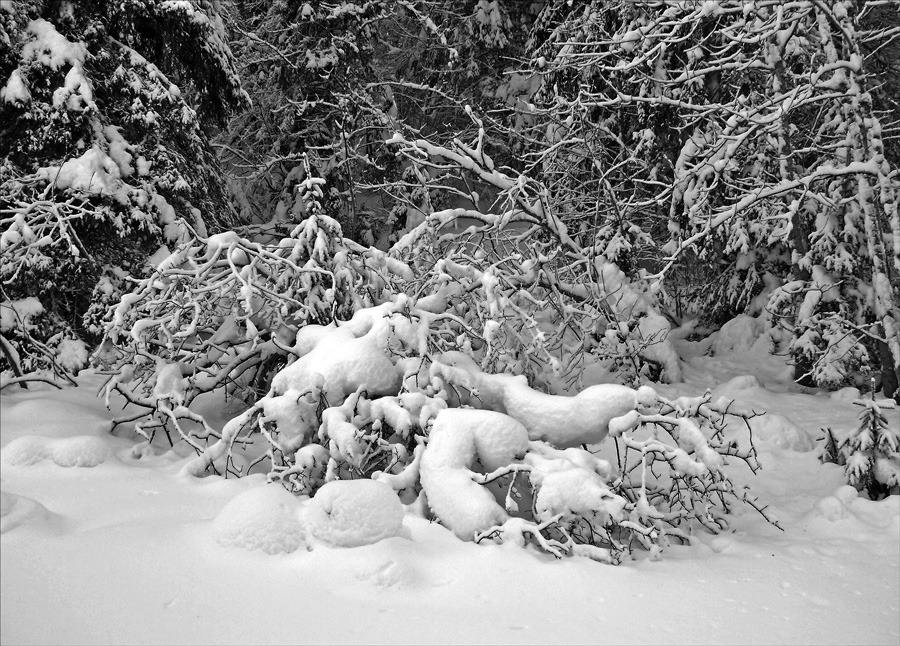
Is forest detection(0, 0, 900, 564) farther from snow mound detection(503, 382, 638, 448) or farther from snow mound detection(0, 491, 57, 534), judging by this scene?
snow mound detection(0, 491, 57, 534)

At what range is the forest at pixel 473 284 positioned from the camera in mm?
4426

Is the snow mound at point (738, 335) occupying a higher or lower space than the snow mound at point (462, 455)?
lower

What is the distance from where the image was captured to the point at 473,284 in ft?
19.6

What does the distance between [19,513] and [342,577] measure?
1.39 metres

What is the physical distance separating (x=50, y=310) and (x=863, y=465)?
803cm

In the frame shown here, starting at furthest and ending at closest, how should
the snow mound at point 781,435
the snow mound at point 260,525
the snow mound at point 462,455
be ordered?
the snow mound at point 781,435 → the snow mound at point 462,455 → the snow mound at point 260,525

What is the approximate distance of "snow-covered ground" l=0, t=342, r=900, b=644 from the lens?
251cm

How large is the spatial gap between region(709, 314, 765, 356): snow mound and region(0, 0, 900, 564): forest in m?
0.08

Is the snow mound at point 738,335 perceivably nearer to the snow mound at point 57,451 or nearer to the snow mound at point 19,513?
the snow mound at point 57,451

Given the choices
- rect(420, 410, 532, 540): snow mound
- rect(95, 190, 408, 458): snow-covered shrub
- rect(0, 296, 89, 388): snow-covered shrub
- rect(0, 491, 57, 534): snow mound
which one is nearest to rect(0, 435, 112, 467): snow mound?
rect(95, 190, 408, 458): snow-covered shrub

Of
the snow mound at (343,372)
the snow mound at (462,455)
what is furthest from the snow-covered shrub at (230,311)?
the snow mound at (462,455)

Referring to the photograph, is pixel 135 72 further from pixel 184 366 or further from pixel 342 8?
pixel 342 8

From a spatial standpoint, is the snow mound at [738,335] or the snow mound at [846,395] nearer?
the snow mound at [846,395]

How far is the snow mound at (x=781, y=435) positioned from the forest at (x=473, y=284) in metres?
0.13
